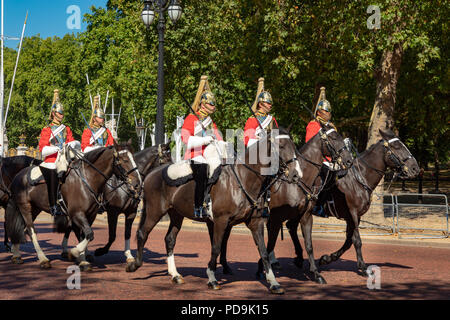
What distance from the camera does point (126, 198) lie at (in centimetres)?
1193

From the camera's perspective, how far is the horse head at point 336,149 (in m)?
9.93

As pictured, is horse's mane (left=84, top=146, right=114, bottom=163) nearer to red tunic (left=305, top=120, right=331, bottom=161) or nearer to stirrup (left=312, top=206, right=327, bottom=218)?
red tunic (left=305, top=120, right=331, bottom=161)

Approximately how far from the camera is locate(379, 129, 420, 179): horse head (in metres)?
11.6

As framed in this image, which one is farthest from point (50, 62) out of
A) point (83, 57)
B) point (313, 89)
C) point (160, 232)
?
point (160, 232)

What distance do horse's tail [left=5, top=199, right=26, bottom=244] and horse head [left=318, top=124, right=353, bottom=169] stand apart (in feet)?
21.6

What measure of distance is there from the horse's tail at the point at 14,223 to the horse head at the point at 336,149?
6587mm

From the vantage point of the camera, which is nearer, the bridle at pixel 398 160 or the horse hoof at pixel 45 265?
the horse hoof at pixel 45 265

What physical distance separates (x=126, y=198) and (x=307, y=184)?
13.2ft


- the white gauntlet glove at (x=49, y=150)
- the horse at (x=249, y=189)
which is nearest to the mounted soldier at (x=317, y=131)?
the horse at (x=249, y=189)

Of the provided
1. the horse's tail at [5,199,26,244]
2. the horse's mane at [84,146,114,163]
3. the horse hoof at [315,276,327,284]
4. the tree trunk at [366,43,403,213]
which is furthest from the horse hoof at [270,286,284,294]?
the tree trunk at [366,43,403,213]

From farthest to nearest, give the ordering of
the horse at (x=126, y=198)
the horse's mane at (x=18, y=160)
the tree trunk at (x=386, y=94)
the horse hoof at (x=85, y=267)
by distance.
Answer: the tree trunk at (x=386, y=94), the horse's mane at (x=18, y=160), the horse at (x=126, y=198), the horse hoof at (x=85, y=267)

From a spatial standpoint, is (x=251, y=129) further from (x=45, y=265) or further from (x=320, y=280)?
(x=45, y=265)

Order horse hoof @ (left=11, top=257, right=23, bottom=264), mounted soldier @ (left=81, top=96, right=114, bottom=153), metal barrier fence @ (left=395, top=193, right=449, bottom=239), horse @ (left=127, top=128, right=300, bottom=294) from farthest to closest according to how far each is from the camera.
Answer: metal barrier fence @ (left=395, top=193, right=449, bottom=239)
mounted soldier @ (left=81, top=96, right=114, bottom=153)
horse hoof @ (left=11, top=257, right=23, bottom=264)
horse @ (left=127, top=128, right=300, bottom=294)

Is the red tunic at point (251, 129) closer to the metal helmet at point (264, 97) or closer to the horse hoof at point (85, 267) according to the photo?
the metal helmet at point (264, 97)
